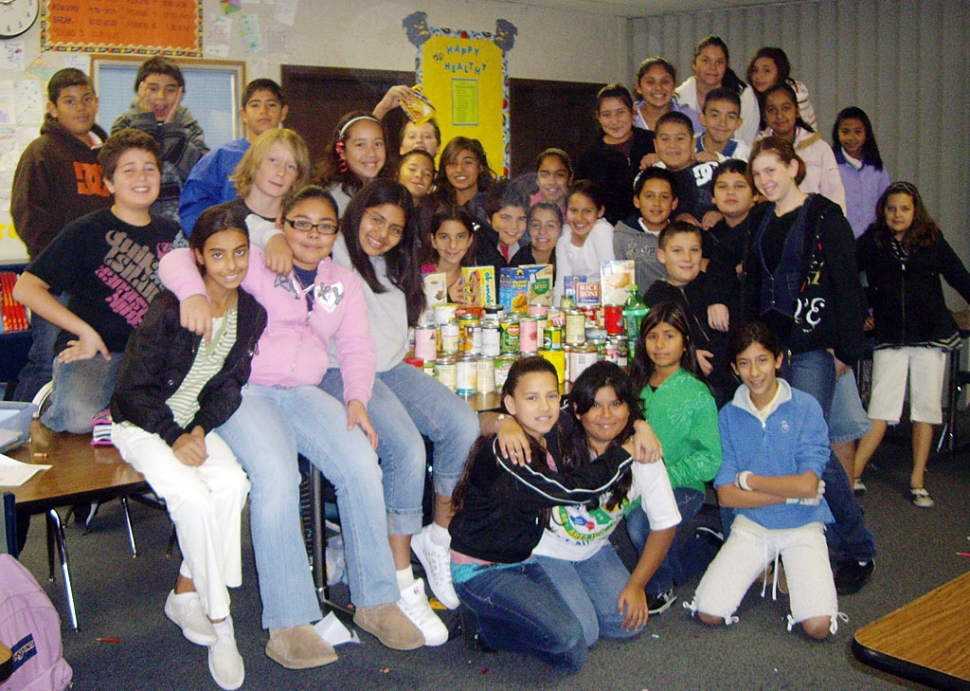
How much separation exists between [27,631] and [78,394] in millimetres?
829

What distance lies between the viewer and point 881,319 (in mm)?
4363

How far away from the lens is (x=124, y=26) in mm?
5188

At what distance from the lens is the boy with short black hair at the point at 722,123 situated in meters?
4.19

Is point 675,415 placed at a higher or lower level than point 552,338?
lower

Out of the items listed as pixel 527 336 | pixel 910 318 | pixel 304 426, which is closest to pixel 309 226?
pixel 304 426

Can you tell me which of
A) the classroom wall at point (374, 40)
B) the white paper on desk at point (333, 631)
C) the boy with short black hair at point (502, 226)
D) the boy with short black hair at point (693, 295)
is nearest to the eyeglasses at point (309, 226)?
the boy with short black hair at point (502, 226)

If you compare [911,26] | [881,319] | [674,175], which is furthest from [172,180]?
[911,26]

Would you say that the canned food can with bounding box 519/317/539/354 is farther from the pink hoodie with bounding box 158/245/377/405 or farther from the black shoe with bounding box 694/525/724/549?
the black shoe with bounding box 694/525/724/549

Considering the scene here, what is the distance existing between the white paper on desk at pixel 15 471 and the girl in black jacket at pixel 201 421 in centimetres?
22

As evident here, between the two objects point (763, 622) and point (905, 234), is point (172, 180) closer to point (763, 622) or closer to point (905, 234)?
point (763, 622)

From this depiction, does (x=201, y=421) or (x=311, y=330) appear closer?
(x=201, y=421)

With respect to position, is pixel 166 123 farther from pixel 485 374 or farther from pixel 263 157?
pixel 485 374

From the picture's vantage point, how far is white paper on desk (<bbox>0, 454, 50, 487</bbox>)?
233 centimetres

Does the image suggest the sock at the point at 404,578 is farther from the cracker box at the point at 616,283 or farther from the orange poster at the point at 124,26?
the orange poster at the point at 124,26
